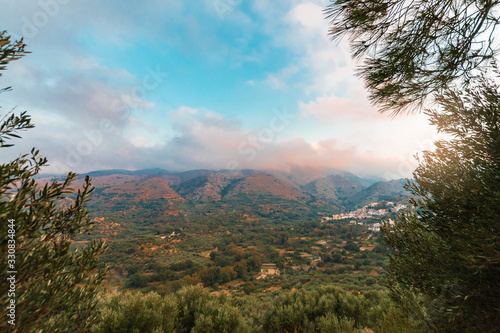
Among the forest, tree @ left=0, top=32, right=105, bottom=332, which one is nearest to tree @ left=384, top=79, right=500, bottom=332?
the forest

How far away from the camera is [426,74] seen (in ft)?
14.8

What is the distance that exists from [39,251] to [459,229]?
7768mm

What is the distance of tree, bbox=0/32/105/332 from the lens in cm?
213

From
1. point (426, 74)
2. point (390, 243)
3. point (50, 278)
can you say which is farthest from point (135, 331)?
point (426, 74)

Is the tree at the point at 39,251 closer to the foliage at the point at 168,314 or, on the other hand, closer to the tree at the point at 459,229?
the foliage at the point at 168,314

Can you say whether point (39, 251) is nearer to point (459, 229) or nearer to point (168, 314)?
point (459, 229)

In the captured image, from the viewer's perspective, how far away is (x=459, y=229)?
412cm

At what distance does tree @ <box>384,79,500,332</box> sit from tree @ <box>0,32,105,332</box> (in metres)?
6.27

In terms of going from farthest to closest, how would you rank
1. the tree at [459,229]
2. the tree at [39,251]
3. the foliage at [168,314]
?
the foliage at [168,314]
the tree at [459,229]
the tree at [39,251]

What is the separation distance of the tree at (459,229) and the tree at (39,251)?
627 cm

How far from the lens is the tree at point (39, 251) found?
213 cm

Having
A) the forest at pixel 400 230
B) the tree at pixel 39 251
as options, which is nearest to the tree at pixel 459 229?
the forest at pixel 400 230

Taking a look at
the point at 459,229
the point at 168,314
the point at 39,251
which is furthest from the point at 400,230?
the point at 168,314

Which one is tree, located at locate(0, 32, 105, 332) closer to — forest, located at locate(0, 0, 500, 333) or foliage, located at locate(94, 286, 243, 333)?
forest, located at locate(0, 0, 500, 333)
